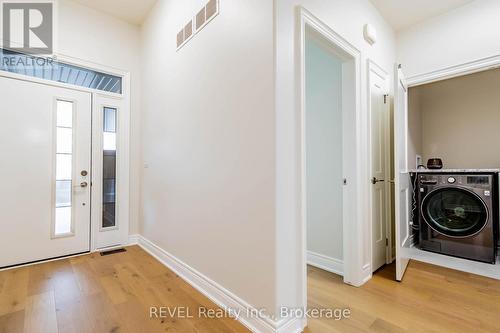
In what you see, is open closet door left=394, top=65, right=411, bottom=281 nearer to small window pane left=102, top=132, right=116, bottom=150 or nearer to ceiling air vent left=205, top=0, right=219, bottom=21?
ceiling air vent left=205, top=0, right=219, bottom=21

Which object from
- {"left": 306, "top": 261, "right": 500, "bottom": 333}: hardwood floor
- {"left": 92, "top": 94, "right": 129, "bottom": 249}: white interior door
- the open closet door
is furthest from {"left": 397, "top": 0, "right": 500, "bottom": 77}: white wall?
{"left": 92, "top": 94, "right": 129, "bottom": 249}: white interior door

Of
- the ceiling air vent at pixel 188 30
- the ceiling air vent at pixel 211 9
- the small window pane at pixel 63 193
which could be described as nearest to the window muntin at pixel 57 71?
the small window pane at pixel 63 193

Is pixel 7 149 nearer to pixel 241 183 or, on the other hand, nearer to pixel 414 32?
pixel 241 183

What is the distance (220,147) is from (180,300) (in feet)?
4.25

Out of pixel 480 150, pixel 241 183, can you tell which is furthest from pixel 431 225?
pixel 241 183

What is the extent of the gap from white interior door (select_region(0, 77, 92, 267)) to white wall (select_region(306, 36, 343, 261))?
9.45 feet

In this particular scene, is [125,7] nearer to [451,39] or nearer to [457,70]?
[451,39]

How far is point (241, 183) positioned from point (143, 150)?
7.69ft

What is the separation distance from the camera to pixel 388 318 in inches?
66.5

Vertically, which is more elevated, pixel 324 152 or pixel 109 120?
pixel 109 120

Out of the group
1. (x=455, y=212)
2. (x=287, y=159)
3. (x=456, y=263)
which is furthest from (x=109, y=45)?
(x=456, y=263)

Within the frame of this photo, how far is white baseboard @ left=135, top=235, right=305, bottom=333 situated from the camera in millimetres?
1465

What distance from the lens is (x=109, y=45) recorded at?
3311 mm

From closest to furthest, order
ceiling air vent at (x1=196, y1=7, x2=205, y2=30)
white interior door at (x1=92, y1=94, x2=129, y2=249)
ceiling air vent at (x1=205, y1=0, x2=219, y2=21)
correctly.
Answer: ceiling air vent at (x1=205, y1=0, x2=219, y2=21)
ceiling air vent at (x1=196, y1=7, x2=205, y2=30)
white interior door at (x1=92, y1=94, x2=129, y2=249)
